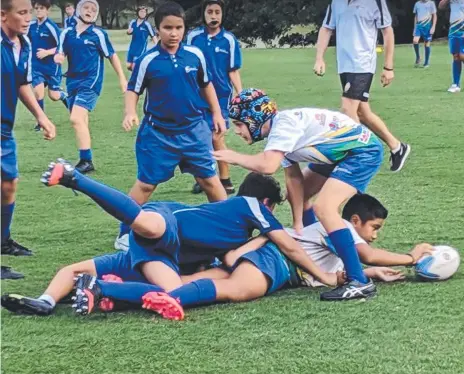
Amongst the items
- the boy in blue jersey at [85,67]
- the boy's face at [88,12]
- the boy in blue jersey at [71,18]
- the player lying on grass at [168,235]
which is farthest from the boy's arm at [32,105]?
the boy in blue jersey at [71,18]

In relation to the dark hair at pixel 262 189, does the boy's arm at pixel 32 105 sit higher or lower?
higher

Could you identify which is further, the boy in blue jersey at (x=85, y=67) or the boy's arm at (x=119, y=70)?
the boy in blue jersey at (x=85, y=67)

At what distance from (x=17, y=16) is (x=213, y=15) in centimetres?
302

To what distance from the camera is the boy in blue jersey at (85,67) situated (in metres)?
9.18

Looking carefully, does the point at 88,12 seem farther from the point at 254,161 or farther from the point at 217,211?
the point at 254,161

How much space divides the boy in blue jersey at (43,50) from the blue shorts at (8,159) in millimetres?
6770

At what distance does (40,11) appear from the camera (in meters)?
12.2

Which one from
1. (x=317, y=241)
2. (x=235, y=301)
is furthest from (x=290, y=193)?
(x=235, y=301)

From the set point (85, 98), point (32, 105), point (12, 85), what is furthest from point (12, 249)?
point (85, 98)

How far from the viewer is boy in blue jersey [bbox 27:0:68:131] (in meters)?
12.2

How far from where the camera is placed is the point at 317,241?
502cm

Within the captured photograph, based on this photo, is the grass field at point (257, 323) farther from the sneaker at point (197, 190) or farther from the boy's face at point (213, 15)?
the boy's face at point (213, 15)

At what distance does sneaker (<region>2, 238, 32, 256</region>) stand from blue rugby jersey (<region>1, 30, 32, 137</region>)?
77 cm

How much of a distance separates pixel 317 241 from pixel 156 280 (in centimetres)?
97
